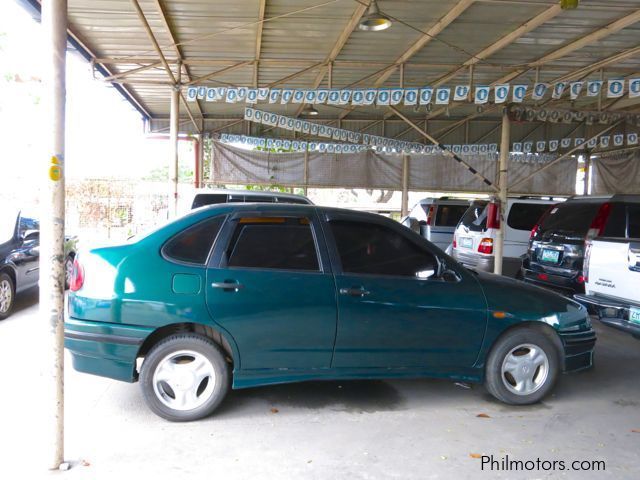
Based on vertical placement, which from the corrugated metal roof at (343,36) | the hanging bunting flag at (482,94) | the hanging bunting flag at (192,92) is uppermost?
the corrugated metal roof at (343,36)

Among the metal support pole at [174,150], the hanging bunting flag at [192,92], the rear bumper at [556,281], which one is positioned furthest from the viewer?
the metal support pole at [174,150]

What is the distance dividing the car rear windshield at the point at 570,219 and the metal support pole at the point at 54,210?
642 centimetres

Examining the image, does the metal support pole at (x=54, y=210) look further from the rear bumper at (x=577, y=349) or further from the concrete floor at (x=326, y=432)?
the rear bumper at (x=577, y=349)

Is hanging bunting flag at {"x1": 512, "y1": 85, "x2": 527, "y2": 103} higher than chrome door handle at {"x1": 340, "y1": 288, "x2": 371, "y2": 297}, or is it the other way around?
hanging bunting flag at {"x1": 512, "y1": 85, "x2": 527, "y2": 103}

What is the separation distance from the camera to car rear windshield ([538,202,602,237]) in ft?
23.5

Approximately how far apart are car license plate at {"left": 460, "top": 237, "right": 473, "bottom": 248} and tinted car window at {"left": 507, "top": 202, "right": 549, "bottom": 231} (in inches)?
31.6

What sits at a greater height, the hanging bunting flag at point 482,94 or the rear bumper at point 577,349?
the hanging bunting flag at point 482,94

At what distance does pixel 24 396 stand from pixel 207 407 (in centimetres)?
172

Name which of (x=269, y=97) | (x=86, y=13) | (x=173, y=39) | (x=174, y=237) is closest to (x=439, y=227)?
(x=269, y=97)

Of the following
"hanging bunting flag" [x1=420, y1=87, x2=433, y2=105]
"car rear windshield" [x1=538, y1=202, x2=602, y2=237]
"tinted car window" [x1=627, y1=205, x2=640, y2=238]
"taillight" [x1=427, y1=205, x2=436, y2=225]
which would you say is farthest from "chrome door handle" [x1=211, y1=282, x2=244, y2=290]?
"taillight" [x1=427, y1=205, x2=436, y2=225]

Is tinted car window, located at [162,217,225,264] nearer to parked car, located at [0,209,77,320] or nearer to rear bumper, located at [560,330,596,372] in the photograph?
rear bumper, located at [560,330,596,372]

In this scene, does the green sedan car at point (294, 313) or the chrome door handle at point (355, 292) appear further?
the chrome door handle at point (355, 292)

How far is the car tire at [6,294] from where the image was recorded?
23.7 feet

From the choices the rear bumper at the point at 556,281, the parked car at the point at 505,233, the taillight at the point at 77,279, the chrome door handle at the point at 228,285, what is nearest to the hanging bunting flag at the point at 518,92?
the parked car at the point at 505,233
